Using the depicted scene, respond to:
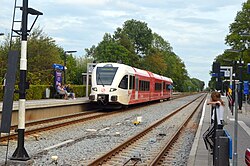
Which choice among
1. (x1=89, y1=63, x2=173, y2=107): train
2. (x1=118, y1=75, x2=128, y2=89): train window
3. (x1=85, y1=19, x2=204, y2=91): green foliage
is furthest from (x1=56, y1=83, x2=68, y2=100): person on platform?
(x1=85, y1=19, x2=204, y2=91): green foliage

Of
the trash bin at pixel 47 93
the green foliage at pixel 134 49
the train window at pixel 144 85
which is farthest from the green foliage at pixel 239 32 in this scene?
the trash bin at pixel 47 93

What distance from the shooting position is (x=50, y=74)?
166 feet

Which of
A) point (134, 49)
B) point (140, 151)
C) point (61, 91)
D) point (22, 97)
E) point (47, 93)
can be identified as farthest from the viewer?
point (134, 49)

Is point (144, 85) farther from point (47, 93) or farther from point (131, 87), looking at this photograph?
point (47, 93)

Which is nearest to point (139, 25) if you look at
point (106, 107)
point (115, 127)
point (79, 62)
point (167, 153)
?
point (79, 62)

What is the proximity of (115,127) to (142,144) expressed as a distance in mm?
5452

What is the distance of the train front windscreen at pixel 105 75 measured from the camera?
1177 inches

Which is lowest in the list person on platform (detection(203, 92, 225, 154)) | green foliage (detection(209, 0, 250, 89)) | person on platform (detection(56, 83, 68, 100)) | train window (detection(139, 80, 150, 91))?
person on platform (detection(203, 92, 225, 154))

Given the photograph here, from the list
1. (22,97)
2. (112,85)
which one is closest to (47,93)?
(112,85)

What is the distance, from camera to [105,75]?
99.1 ft

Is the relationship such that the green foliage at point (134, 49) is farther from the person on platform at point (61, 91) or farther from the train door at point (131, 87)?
the train door at point (131, 87)

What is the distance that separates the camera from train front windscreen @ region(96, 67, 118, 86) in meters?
29.9

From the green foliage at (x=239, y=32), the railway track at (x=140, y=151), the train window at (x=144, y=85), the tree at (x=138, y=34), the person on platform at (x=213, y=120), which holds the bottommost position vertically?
the railway track at (x=140, y=151)

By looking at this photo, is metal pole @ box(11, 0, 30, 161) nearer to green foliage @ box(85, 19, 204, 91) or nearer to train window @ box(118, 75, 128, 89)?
train window @ box(118, 75, 128, 89)
